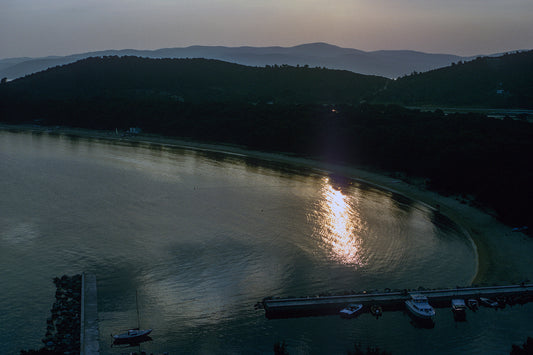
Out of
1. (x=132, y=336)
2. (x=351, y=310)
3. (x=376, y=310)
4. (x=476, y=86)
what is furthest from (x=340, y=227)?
(x=476, y=86)

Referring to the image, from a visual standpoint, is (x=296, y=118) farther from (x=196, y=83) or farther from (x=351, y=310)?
(x=196, y=83)

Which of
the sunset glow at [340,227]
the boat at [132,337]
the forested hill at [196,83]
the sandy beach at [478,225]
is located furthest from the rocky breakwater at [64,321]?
the forested hill at [196,83]

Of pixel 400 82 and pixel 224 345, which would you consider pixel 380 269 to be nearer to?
pixel 224 345

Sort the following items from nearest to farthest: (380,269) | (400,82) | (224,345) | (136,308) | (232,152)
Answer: (224,345) → (136,308) → (380,269) → (232,152) → (400,82)

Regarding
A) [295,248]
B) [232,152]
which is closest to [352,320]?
[295,248]

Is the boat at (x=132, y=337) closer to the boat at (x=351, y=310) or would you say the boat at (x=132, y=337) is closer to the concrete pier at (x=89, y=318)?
the concrete pier at (x=89, y=318)
